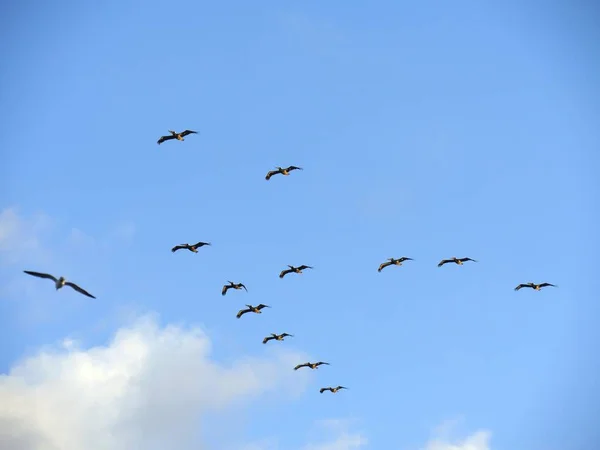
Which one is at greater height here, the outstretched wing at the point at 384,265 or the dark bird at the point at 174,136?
the dark bird at the point at 174,136

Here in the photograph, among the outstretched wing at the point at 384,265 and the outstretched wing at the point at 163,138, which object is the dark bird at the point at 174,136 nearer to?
the outstretched wing at the point at 163,138

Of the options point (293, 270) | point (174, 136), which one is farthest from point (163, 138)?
point (293, 270)

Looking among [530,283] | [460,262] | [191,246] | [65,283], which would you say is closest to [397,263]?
[460,262]

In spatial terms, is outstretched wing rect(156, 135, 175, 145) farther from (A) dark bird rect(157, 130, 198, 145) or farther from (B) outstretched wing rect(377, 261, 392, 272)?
(B) outstretched wing rect(377, 261, 392, 272)

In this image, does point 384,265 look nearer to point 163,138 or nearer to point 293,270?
point 293,270

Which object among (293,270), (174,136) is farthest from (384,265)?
(174,136)

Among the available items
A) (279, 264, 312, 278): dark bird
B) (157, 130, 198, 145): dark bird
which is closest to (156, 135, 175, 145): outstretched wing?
(157, 130, 198, 145): dark bird

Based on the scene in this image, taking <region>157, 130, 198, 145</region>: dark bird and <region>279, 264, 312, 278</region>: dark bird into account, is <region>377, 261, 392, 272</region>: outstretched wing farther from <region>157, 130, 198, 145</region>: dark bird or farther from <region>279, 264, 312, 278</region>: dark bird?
<region>157, 130, 198, 145</region>: dark bird

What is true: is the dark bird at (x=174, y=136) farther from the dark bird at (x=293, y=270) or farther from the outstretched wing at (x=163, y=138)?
the dark bird at (x=293, y=270)

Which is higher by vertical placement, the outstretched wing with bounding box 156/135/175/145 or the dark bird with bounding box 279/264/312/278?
the outstretched wing with bounding box 156/135/175/145

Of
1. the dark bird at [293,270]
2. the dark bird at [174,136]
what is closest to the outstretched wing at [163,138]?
the dark bird at [174,136]

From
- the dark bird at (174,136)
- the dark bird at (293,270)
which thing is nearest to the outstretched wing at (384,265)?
the dark bird at (293,270)

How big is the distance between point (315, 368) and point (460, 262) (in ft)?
90.3

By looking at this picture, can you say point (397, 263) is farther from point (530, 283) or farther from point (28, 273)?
point (28, 273)
